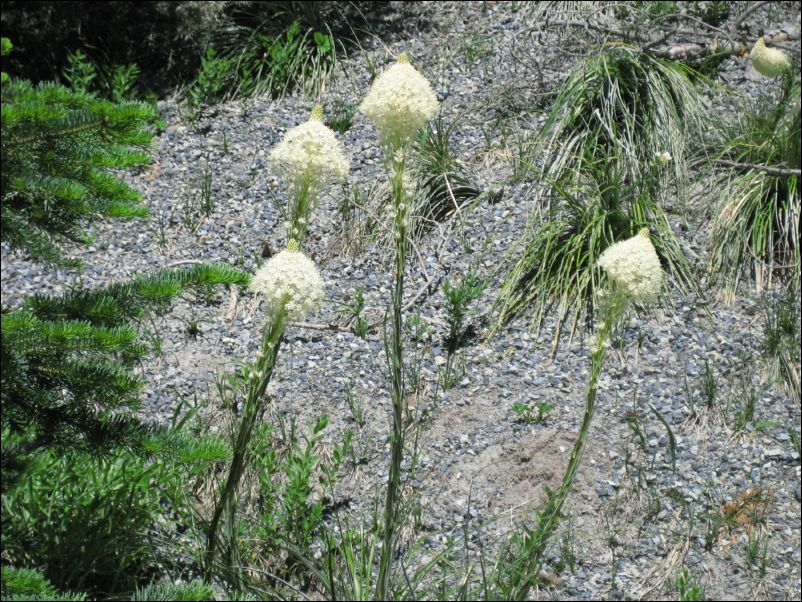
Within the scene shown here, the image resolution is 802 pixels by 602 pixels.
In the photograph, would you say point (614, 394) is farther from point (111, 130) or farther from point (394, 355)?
point (111, 130)

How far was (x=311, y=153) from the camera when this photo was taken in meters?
2.70

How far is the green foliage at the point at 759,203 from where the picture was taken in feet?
15.8

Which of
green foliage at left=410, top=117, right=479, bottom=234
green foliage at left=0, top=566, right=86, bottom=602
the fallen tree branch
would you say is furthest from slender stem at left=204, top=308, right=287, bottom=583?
the fallen tree branch

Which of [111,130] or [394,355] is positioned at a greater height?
[111,130]

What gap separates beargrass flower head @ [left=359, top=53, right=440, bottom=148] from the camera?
2.61 m

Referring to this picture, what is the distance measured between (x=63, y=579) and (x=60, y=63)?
15.7 feet

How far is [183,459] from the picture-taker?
2.88 meters

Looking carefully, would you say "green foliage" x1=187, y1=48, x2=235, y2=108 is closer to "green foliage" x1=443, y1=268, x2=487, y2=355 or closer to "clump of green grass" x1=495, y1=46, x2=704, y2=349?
"clump of green grass" x1=495, y1=46, x2=704, y2=349

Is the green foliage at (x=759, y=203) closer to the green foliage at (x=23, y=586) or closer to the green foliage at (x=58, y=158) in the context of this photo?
the green foliage at (x=58, y=158)

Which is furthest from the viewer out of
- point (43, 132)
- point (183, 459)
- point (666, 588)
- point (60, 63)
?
point (60, 63)

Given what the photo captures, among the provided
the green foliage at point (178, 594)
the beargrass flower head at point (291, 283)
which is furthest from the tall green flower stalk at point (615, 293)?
the green foliage at point (178, 594)

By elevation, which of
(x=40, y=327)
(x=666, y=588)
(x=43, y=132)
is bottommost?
(x=666, y=588)

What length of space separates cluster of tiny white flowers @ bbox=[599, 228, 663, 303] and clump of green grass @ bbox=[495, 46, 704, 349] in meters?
1.91

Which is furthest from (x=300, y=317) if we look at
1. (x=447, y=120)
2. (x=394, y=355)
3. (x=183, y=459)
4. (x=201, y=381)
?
(x=447, y=120)
